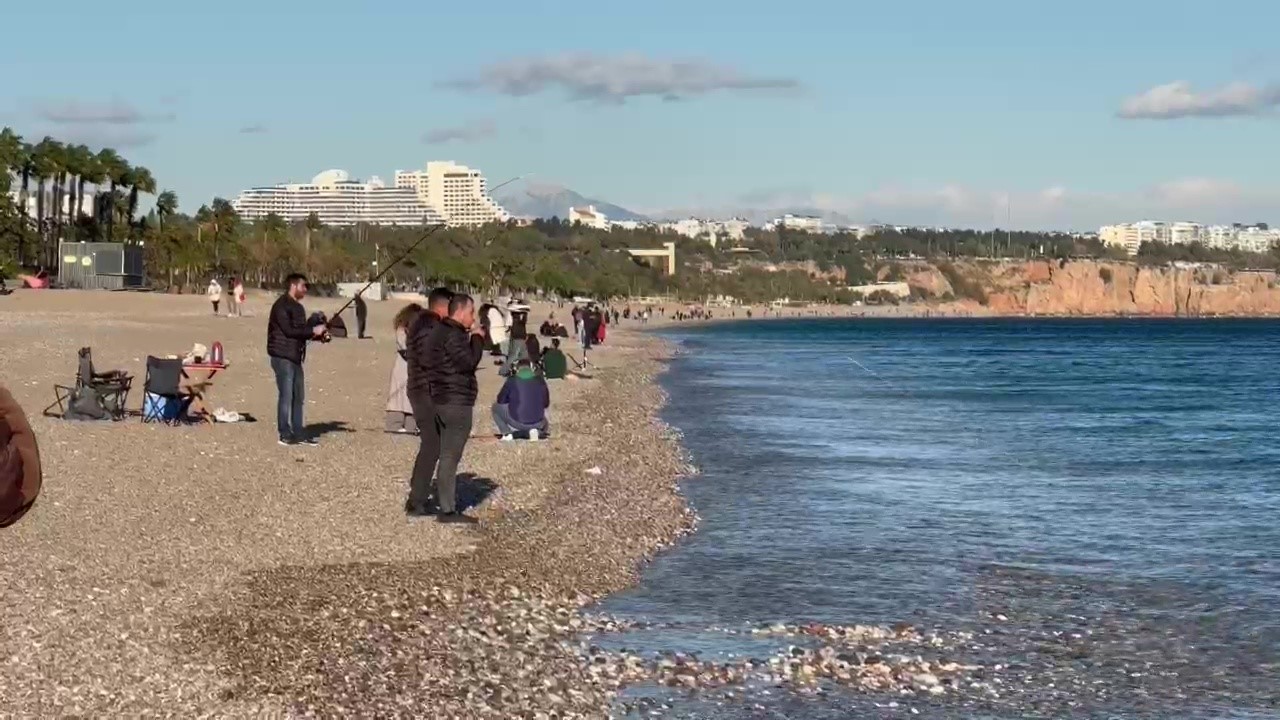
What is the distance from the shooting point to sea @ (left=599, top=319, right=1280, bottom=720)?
8.67 m

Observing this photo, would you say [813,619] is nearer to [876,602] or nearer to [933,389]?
[876,602]

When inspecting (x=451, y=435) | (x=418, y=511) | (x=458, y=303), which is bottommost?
(x=418, y=511)

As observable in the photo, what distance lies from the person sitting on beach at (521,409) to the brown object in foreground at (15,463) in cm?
1545

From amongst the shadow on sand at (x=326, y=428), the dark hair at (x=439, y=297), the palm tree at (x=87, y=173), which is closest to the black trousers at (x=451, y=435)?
the dark hair at (x=439, y=297)

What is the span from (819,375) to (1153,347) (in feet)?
186

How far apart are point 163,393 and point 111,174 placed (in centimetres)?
8232

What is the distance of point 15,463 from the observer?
3.20m

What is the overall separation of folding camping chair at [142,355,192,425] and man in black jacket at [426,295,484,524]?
7.10 metres

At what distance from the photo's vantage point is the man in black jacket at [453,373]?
11469 millimetres

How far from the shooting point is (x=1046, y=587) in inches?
459

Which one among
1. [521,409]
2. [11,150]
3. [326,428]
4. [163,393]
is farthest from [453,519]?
[11,150]

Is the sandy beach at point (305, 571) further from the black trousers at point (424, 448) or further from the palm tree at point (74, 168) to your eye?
the palm tree at point (74, 168)

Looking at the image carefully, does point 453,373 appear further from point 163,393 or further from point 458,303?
point 163,393

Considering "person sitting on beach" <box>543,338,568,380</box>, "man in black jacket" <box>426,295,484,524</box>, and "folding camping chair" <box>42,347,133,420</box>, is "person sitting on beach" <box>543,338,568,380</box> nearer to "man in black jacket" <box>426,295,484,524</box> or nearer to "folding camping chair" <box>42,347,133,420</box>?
"folding camping chair" <box>42,347,133,420</box>
